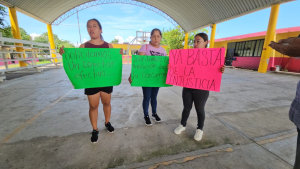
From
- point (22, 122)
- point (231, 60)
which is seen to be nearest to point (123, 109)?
A: point (22, 122)

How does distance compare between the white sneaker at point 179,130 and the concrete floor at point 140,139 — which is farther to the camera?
the white sneaker at point 179,130

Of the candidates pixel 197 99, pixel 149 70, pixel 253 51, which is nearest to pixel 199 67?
pixel 197 99

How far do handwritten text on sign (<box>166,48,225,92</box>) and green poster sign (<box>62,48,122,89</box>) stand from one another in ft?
3.20

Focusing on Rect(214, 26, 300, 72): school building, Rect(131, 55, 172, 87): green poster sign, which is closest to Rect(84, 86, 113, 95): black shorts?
Rect(131, 55, 172, 87): green poster sign

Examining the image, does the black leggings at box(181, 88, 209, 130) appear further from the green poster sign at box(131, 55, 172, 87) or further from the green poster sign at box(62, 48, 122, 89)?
the green poster sign at box(62, 48, 122, 89)

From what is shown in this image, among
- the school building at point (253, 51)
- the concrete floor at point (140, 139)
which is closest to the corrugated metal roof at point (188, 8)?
the school building at point (253, 51)

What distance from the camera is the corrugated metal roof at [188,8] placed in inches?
401

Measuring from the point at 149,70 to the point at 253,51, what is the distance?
16.2 meters

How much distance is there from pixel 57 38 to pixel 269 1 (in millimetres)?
70286

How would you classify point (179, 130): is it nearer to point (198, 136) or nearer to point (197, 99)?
point (198, 136)

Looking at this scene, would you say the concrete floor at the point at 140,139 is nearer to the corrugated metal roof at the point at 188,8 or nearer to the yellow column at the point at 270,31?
the yellow column at the point at 270,31

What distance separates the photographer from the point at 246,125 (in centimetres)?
241

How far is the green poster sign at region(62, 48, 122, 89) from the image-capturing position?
70.4 inches

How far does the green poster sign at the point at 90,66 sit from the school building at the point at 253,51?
1435 centimetres
